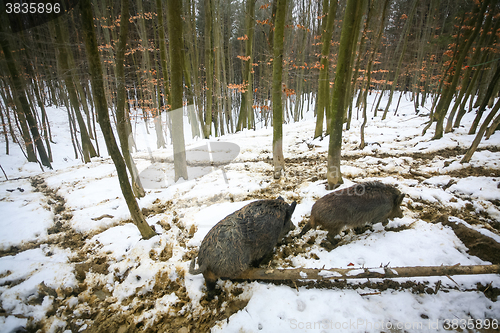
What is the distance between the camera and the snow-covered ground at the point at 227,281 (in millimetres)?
2264

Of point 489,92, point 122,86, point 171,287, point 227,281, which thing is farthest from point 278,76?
point 489,92

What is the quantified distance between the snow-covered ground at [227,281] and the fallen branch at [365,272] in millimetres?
201

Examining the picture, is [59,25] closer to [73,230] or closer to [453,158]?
[73,230]

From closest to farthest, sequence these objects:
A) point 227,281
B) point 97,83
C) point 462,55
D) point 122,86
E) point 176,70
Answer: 1. point 97,83
2. point 227,281
3. point 122,86
4. point 176,70
5. point 462,55

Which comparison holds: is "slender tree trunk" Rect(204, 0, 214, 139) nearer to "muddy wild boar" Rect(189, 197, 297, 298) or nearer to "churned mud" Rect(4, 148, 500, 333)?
"churned mud" Rect(4, 148, 500, 333)

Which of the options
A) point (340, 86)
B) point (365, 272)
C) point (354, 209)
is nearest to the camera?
point (365, 272)

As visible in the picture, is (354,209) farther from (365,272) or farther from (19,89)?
(19,89)

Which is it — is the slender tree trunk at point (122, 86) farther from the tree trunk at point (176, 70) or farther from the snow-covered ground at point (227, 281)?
the snow-covered ground at point (227, 281)

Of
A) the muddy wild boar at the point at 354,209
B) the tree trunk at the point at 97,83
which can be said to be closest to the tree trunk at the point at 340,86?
the muddy wild boar at the point at 354,209

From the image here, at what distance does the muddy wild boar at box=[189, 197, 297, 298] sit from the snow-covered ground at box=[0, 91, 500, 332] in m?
0.32

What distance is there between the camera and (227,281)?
287 centimetres

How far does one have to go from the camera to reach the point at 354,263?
284cm

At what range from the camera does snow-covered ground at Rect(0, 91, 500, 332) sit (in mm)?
2264

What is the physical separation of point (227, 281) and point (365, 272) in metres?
1.94
